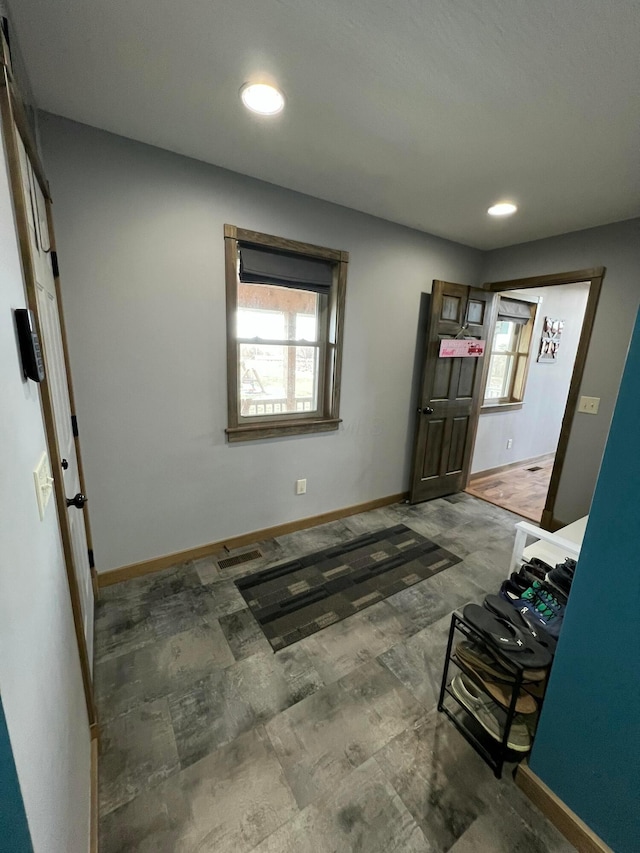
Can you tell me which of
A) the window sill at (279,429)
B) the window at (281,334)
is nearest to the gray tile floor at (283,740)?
the window sill at (279,429)

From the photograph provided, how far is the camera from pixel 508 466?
4.52m

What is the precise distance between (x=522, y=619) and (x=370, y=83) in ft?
7.07

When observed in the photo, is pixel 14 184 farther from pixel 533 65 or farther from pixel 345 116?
pixel 533 65

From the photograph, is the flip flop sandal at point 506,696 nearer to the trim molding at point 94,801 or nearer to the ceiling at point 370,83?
the trim molding at point 94,801

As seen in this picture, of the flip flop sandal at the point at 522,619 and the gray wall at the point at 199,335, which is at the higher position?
the gray wall at the point at 199,335

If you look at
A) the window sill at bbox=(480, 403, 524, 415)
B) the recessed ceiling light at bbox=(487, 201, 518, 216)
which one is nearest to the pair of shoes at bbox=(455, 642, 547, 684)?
the recessed ceiling light at bbox=(487, 201, 518, 216)

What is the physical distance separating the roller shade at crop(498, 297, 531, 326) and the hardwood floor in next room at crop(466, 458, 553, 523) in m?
1.90

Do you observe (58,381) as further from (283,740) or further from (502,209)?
(502,209)

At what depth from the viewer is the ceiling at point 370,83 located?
1.04 meters

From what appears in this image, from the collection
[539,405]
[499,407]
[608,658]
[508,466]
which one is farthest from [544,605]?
[539,405]

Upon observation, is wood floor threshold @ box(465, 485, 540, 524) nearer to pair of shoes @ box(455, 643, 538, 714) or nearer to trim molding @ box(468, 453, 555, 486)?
trim molding @ box(468, 453, 555, 486)

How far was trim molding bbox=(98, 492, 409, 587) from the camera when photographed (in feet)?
6.84

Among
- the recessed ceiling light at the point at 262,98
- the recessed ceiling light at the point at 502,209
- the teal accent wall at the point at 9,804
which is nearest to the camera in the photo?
the teal accent wall at the point at 9,804

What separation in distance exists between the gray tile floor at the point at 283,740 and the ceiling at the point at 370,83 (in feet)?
8.10
